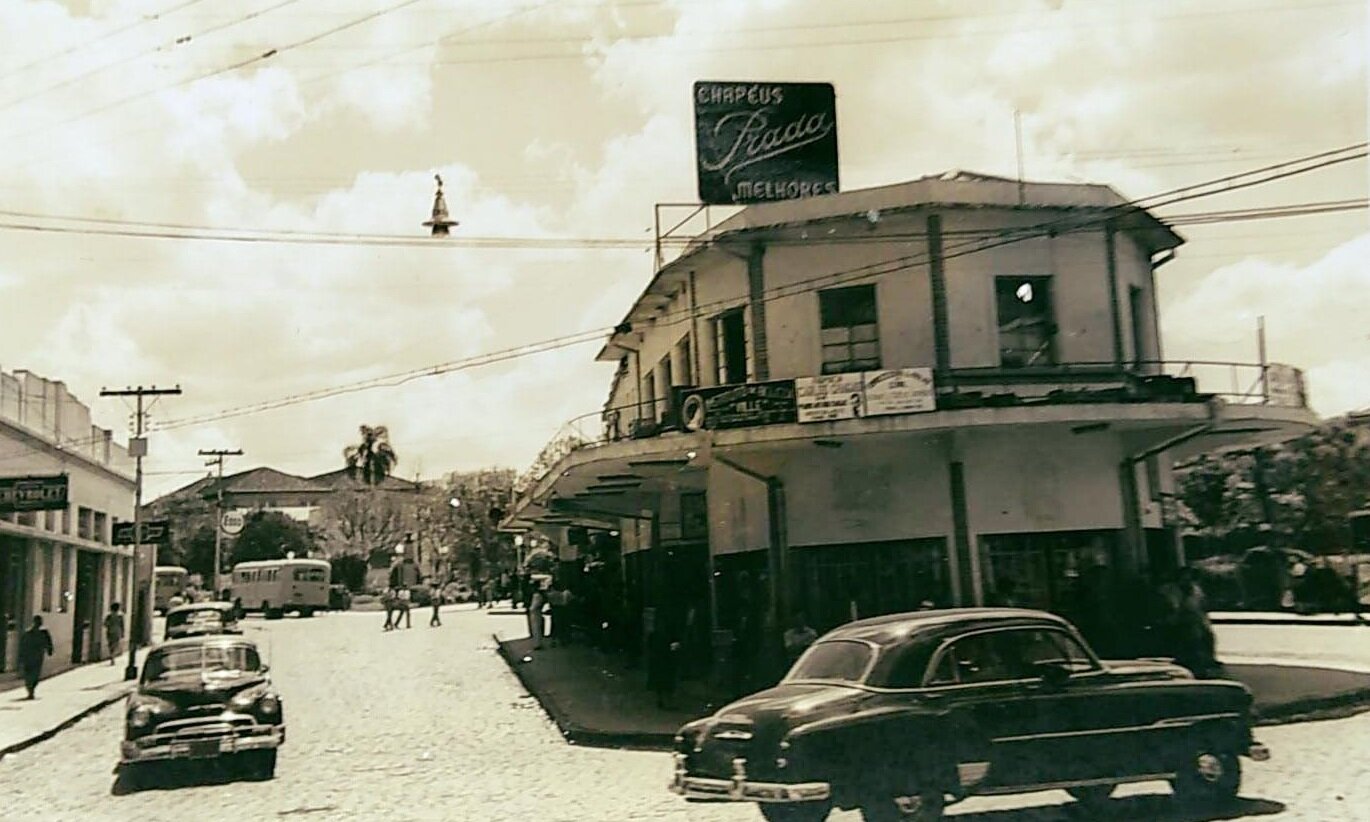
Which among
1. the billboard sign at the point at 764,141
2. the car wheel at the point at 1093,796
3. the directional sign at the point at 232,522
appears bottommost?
the car wheel at the point at 1093,796

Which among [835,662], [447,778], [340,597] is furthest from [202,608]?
[835,662]

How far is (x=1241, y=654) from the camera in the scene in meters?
19.0

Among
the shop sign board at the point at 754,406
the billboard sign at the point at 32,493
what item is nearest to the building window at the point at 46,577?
the billboard sign at the point at 32,493

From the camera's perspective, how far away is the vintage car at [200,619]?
1017 inches

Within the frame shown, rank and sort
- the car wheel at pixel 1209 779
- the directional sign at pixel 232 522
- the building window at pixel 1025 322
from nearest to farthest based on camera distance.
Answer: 1. the car wheel at pixel 1209 779
2. the building window at pixel 1025 322
3. the directional sign at pixel 232 522

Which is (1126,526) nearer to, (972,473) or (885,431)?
(972,473)

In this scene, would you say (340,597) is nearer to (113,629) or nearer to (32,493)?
(113,629)

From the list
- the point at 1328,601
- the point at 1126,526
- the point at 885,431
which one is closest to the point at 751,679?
the point at 885,431

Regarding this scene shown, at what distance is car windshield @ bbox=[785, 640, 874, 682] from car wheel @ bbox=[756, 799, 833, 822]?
0.99m

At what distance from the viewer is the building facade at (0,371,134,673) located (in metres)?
21.9

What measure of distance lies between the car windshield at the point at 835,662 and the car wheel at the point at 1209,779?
291 centimetres

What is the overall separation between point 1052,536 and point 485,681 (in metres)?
9.62

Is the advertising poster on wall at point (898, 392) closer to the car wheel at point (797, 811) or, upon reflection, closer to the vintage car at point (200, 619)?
the car wheel at point (797, 811)

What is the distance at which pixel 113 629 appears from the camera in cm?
3073
